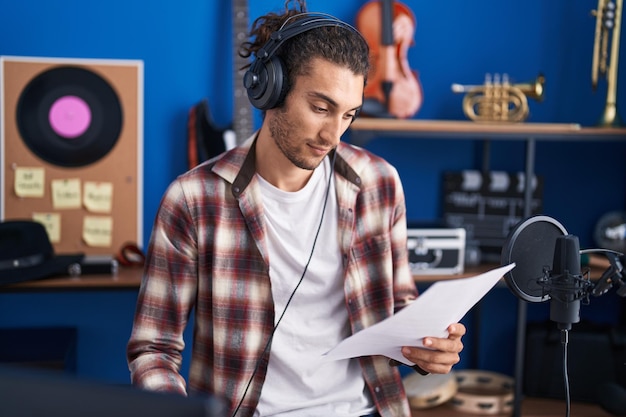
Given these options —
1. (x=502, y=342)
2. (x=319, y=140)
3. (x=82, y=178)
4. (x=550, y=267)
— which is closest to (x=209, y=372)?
(x=319, y=140)

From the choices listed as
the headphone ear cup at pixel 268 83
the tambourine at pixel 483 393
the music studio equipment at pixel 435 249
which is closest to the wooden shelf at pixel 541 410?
the tambourine at pixel 483 393

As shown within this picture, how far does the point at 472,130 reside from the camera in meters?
2.26

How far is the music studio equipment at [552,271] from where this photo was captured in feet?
3.17

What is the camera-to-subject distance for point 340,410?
56.9 inches

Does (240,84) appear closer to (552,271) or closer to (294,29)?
(294,29)

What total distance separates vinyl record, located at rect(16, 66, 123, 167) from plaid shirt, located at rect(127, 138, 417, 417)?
38.9 inches

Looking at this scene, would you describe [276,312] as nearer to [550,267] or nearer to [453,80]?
[550,267]

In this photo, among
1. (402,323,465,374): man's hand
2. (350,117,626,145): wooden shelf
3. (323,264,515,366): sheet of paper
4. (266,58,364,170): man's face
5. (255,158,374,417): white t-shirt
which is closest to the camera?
(323,264,515,366): sheet of paper

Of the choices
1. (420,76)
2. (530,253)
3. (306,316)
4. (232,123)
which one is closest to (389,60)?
(420,76)

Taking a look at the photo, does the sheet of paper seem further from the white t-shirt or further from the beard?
the beard

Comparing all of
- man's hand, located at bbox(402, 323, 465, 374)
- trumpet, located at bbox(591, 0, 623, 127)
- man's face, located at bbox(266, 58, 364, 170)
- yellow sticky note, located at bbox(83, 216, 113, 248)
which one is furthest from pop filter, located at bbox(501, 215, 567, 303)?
yellow sticky note, located at bbox(83, 216, 113, 248)

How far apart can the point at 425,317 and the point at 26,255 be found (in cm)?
140

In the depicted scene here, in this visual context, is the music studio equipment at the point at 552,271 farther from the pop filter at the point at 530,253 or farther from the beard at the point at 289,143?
the beard at the point at 289,143

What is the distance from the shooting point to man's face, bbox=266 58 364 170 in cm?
133
